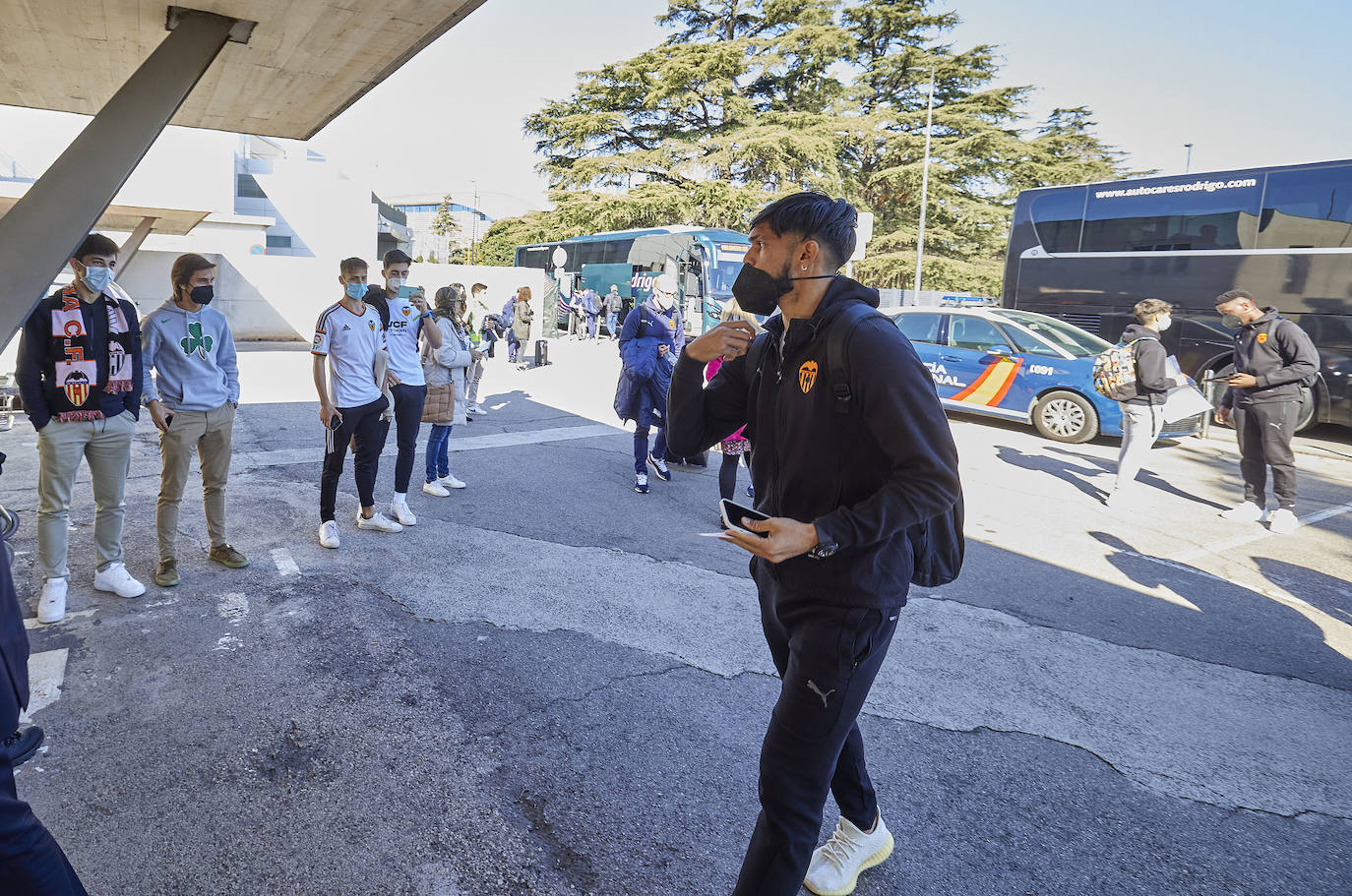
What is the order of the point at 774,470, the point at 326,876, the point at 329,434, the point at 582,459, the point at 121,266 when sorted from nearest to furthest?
the point at 774,470 → the point at 326,876 → the point at 329,434 → the point at 582,459 → the point at 121,266

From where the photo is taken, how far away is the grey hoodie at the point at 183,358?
4.36 meters

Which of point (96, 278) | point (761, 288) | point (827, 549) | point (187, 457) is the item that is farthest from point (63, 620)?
A: point (827, 549)

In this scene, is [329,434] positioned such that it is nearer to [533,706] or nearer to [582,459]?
[533,706]

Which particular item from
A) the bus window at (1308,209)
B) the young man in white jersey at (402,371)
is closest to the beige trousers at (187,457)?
the young man in white jersey at (402,371)

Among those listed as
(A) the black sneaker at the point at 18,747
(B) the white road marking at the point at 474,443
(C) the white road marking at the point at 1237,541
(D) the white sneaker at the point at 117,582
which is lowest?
(C) the white road marking at the point at 1237,541

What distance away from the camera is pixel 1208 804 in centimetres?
298

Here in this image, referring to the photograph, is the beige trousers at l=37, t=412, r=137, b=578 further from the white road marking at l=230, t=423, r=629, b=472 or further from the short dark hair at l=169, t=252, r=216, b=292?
the white road marking at l=230, t=423, r=629, b=472

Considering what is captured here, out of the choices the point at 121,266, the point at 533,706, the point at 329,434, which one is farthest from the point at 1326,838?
the point at 121,266

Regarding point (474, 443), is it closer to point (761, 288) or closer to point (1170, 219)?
point (761, 288)

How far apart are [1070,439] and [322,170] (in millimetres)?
46092

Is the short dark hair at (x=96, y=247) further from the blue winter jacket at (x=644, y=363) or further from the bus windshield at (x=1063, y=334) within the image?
the bus windshield at (x=1063, y=334)

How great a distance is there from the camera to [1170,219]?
44.3 feet

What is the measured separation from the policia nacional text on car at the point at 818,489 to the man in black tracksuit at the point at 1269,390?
636 centimetres

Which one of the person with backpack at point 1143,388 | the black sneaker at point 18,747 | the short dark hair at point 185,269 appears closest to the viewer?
the black sneaker at point 18,747
